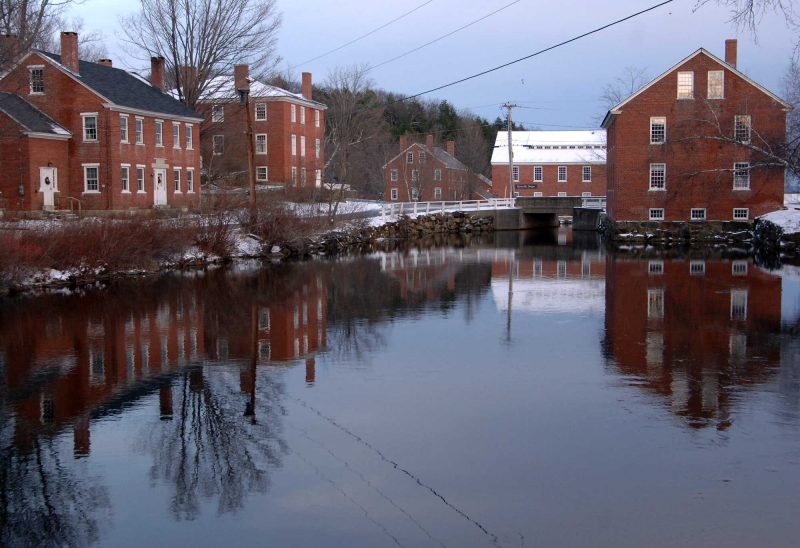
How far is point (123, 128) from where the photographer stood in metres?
46.4

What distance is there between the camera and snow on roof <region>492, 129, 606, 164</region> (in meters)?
88.9

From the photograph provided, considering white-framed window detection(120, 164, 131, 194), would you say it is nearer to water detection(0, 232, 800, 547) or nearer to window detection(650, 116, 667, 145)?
water detection(0, 232, 800, 547)

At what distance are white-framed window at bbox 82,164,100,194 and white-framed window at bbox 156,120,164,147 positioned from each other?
16.3ft

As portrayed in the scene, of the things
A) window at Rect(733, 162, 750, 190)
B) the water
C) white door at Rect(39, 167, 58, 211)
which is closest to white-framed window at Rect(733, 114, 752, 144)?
window at Rect(733, 162, 750, 190)

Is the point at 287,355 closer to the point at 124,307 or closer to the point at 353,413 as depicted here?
the point at 353,413

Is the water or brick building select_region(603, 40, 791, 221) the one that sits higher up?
brick building select_region(603, 40, 791, 221)

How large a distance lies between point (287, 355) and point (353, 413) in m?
4.09

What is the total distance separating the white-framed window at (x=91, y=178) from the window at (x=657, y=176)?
31.0 meters

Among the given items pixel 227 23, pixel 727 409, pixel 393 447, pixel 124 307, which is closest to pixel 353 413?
pixel 393 447

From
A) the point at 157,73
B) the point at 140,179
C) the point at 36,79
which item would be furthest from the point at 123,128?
the point at 157,73

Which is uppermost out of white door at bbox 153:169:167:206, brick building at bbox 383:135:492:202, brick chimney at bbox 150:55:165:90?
brick chimney at bbox 150:55:165:90

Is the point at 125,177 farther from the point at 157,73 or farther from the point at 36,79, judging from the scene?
the point at 157,73

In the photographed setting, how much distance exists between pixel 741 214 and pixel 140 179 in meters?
33.8

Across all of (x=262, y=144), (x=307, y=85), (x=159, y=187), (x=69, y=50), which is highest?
(x=307, y=85)
